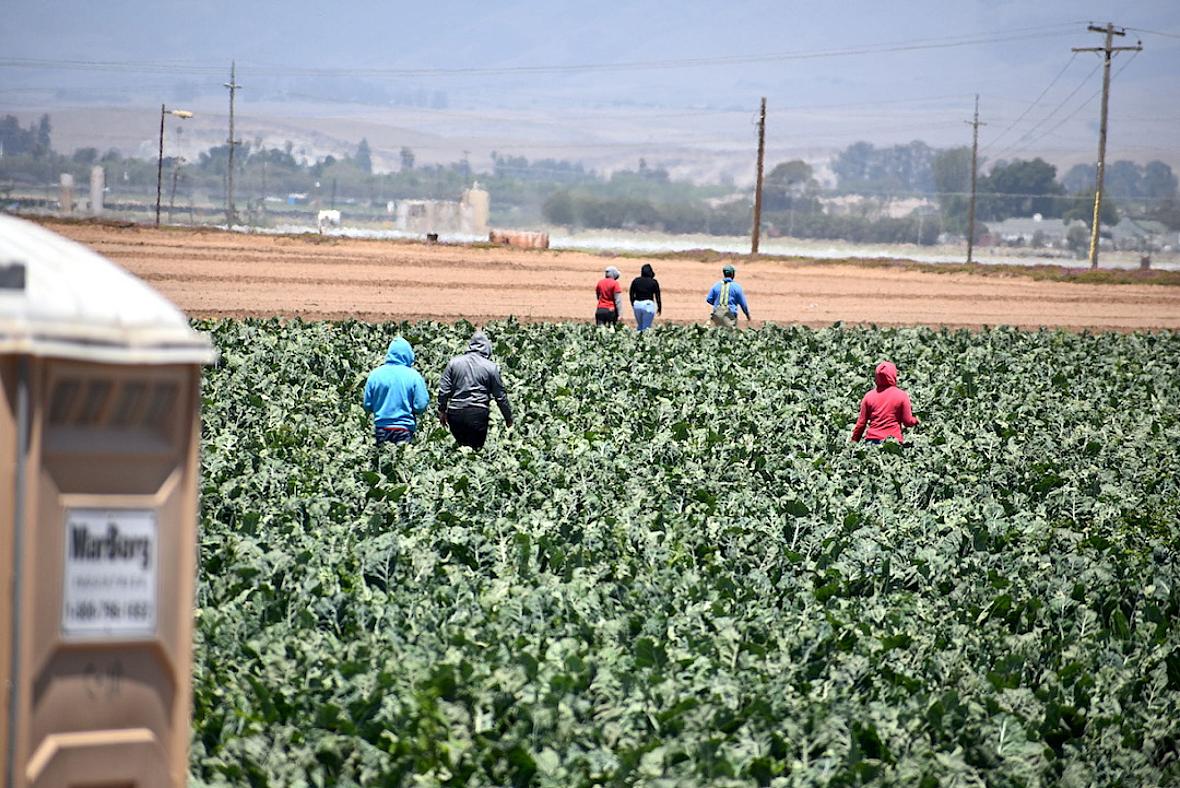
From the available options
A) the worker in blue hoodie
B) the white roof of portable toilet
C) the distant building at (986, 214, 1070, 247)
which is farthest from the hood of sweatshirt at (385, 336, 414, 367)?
the distant building at (986, 214, 1070, 247)

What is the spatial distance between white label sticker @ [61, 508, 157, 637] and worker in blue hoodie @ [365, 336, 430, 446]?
30.8 ft

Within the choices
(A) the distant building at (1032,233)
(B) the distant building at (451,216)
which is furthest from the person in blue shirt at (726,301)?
(A) the distant building at (1032,233)

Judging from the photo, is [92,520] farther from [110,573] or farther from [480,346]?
[480,346]

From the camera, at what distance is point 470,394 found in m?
13.9

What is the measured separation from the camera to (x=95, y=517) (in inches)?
166

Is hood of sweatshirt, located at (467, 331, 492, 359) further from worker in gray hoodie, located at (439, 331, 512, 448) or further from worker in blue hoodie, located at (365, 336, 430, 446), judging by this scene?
worker in blue hoodie, located at (365, 336, 430, 446)

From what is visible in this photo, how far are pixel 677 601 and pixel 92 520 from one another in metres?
4.84

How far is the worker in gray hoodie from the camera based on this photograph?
13922 mm

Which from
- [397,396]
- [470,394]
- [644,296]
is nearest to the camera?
[397,396]

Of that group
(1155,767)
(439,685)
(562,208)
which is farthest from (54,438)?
(562,208)

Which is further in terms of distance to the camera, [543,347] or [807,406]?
[543,347]

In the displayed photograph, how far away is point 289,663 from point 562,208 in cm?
16421

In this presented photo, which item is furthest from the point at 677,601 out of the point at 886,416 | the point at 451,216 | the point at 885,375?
the point at 451,216

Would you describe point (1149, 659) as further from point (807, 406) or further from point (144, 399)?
point (807, 406)
